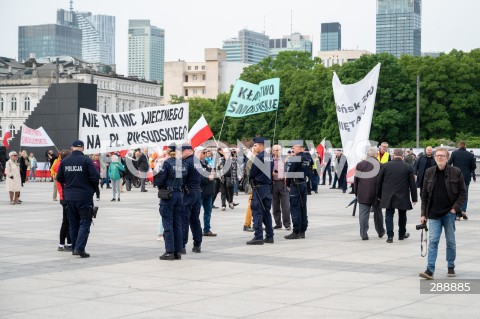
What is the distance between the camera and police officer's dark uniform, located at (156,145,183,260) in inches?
530

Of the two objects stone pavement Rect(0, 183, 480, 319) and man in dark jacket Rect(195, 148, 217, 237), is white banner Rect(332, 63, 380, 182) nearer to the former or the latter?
stone pavement Rect(0, 183, 480, 319)

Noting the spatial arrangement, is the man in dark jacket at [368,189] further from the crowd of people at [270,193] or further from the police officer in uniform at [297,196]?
the police officer in uniform at [297,196]

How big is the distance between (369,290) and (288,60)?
9233cm

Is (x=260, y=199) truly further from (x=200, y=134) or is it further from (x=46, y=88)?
(x=46, y=88)

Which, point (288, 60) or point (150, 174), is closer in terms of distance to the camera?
point (150, 174)

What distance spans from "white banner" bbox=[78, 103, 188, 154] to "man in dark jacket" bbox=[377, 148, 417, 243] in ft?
36.1

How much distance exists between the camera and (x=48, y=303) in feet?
31.4

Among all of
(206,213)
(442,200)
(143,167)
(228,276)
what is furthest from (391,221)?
(143,167)

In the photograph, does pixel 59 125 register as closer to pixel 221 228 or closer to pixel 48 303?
pixel 221 228

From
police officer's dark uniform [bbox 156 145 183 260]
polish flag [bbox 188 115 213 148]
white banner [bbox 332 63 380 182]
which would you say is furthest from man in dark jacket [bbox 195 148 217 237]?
polish flag [bbox 188 115 213 148]

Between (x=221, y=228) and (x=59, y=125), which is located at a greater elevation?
(x=59, y=125)

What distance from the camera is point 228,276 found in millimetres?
11594

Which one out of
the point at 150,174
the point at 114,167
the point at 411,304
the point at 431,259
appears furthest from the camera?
the point at 150,174

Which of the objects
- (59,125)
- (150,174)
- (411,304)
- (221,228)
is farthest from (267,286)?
(59,125)
